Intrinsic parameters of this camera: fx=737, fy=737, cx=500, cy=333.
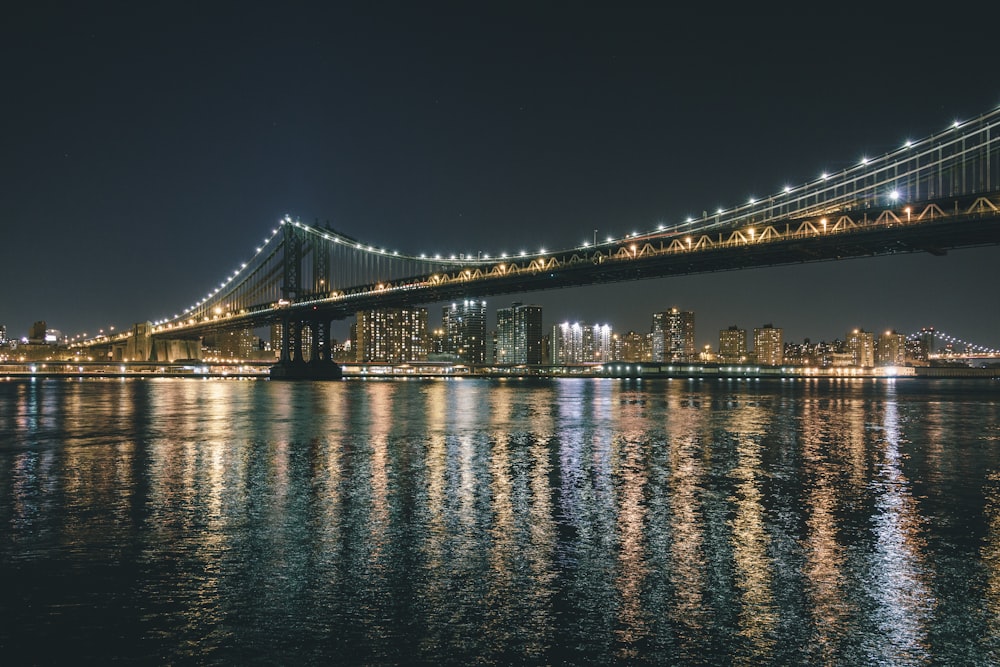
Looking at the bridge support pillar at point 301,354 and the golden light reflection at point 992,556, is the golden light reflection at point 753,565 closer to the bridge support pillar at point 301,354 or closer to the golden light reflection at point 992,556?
the golden light reflection at point 992,556

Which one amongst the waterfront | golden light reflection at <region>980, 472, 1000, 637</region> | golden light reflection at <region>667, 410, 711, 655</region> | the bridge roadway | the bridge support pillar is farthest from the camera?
the bridge support pillar

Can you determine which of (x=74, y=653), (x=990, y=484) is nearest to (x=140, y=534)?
(x=74, y=653)

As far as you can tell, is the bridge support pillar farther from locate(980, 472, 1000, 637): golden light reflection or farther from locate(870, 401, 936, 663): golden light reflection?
locate(980, 472, 1000, 637): golden light reflection

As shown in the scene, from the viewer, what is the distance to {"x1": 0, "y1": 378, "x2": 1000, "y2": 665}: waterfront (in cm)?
580

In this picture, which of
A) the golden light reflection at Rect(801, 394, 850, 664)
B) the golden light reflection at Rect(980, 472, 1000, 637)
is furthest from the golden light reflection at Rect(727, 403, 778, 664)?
the golden light reflection at Rect(980, 472, 1000, 637)

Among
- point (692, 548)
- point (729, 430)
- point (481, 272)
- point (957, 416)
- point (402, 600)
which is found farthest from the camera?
point (481, 272)

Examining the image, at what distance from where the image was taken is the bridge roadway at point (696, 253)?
46.7 metres

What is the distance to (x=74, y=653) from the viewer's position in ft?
18.4

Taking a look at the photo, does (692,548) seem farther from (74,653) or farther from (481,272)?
(481,272)

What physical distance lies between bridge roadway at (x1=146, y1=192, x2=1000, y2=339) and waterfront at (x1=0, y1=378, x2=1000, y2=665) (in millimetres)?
33835

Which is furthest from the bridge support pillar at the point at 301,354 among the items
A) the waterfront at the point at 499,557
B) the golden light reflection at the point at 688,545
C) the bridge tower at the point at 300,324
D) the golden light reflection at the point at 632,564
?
the golden light reflection at the point at 632,564

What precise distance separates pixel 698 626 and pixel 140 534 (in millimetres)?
6981

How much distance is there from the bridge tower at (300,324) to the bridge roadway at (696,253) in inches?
64.1

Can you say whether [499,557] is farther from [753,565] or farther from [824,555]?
[824,555]
